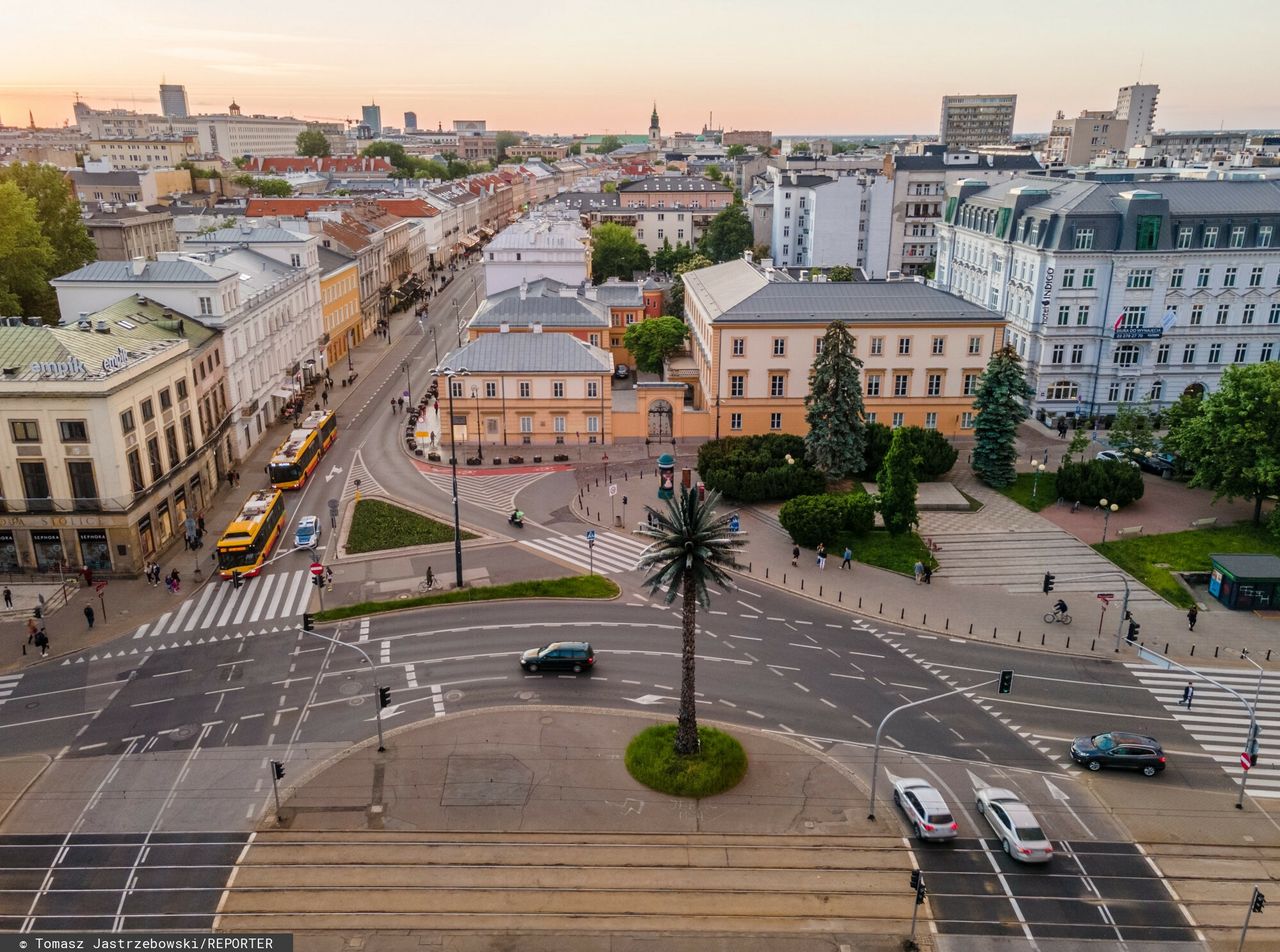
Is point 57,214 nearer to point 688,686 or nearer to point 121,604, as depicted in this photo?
point 121,604

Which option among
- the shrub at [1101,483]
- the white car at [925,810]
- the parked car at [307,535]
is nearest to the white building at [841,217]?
the shrub at [1101,483]

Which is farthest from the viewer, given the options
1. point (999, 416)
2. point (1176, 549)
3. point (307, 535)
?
point (999, 416)

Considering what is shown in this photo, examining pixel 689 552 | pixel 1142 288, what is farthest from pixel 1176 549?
pixel 689 552

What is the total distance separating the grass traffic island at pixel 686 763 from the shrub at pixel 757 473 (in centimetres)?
2708

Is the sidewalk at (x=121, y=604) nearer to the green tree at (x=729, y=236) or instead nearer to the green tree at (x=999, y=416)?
the green tree at (x=999, y=416)

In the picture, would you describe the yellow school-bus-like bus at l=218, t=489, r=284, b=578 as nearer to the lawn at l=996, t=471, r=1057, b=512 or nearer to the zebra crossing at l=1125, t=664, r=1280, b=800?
the zebra crossing at l=1125, t=664, r=1280, b=800

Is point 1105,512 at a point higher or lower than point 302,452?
lower

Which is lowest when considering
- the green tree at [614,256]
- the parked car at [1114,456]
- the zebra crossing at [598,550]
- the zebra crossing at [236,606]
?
the zebra crossing at [236,606]

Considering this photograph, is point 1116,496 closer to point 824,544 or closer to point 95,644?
point 824,544

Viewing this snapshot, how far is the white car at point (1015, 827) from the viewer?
30.1m

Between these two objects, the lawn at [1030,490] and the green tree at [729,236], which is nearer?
the lawn at [1030,490]

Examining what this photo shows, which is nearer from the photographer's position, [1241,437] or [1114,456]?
[1241,437]

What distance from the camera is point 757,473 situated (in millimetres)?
62375

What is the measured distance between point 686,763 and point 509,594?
59.2 feet
